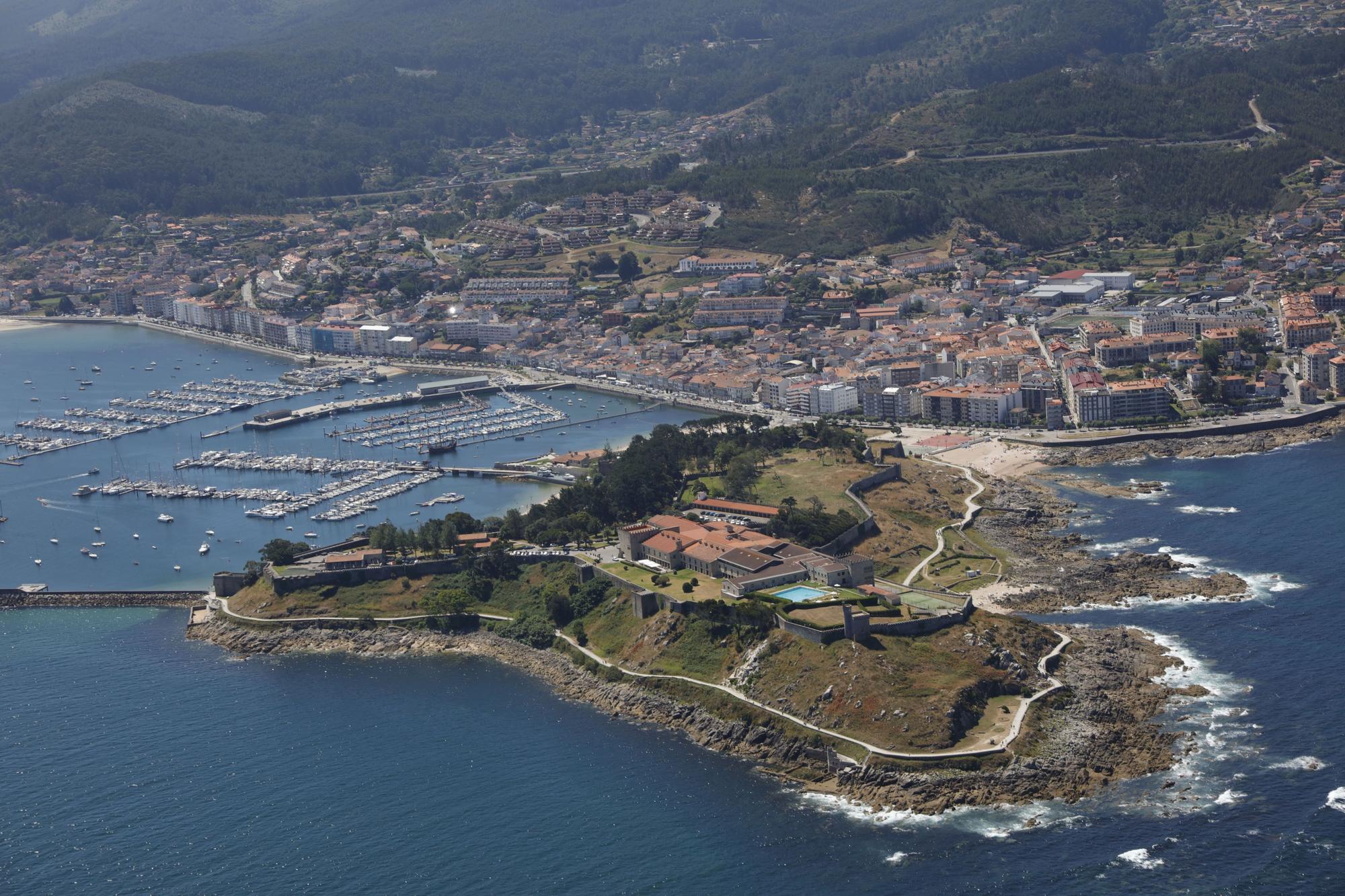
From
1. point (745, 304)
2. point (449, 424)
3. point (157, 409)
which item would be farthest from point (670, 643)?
point (745, 304)

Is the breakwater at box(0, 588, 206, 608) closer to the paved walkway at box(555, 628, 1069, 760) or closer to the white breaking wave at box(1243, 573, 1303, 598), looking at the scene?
the paved walkway at box(555, 628, 1069, 760)

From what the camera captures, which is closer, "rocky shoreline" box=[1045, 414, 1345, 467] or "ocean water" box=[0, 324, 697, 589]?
"ocean water" box=[0, 324, 697, 589]

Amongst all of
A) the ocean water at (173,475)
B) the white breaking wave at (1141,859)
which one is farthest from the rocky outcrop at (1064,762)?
the ocean water at (173,475)

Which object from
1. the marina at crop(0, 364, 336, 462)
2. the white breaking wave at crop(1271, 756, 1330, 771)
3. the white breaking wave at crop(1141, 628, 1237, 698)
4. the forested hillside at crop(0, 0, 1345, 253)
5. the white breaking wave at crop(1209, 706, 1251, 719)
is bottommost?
the white breaking wave at crop(1271, 756, 1330, 771)

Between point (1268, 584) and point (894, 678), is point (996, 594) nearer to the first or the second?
point (1268, 584)

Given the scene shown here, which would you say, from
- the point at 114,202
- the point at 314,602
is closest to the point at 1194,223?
the point at 314,602

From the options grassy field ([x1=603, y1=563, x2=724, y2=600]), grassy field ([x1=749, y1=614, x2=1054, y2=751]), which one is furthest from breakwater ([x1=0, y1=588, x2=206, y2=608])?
grassy field ([x1=749, y1=614, x2=1054, y2=751])

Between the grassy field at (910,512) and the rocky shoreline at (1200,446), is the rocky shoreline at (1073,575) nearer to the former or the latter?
the grassy field at (910,512)
